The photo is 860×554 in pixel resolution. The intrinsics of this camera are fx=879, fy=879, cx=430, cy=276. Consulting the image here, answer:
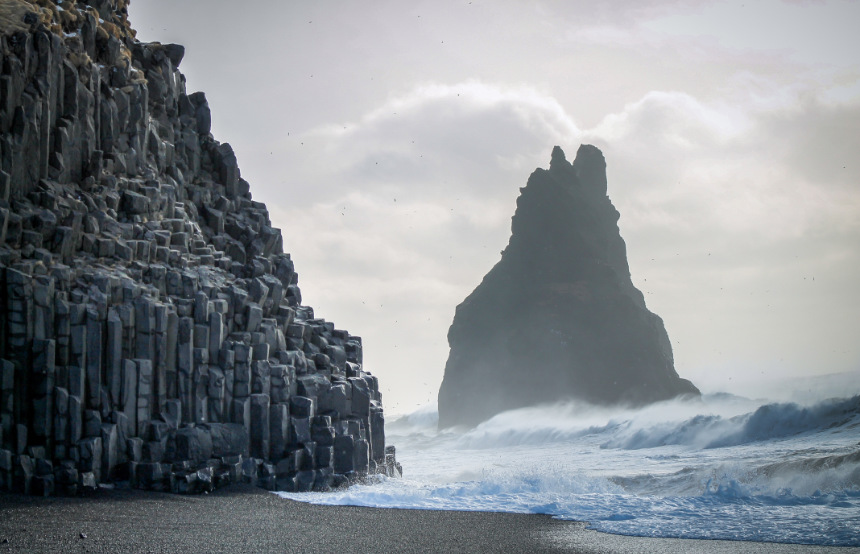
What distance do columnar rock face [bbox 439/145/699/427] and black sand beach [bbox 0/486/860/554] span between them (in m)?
63.1

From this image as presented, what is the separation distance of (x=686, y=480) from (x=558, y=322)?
193 feet

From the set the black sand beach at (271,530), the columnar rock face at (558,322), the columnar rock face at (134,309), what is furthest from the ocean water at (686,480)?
the columnar rock face at (558,322)

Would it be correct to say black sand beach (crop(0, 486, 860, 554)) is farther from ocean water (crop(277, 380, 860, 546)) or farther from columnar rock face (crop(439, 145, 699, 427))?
columnar rock face (crop(439, 145, 699, 427))

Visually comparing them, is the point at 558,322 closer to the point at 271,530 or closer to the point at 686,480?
the point at 686,480

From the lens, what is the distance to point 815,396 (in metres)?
49.5

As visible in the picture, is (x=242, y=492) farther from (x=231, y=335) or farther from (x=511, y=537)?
(x=511, y=537)

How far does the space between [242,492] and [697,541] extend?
1479cm

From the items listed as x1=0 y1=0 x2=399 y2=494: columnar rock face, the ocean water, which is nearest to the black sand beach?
the ocean water

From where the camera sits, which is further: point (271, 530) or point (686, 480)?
point (686, 480)

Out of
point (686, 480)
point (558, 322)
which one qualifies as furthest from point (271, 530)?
point (558, 322)

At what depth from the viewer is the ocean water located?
948 inches

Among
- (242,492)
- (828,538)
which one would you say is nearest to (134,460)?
(242,492)

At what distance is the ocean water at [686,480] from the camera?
24078 mm

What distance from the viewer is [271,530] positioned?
21594mm
